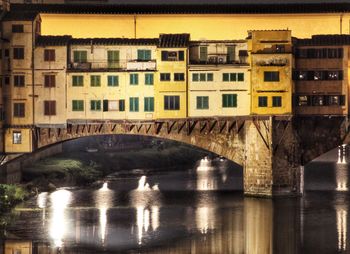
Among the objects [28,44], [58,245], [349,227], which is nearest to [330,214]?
[349,227]

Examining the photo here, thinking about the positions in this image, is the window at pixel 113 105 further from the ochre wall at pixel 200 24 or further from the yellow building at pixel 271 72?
the yellow building at pixel 271 72

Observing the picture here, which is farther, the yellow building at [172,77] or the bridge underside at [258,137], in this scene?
the yellow building at [172,77]

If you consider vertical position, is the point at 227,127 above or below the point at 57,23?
below

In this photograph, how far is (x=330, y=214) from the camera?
229 feet

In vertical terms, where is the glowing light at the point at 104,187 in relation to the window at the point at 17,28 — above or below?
below

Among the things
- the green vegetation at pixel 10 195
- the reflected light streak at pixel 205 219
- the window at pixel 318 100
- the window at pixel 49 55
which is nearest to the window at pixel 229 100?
the window at pixel 318 100

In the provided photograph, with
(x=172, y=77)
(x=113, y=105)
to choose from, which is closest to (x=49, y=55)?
(x=113, y=105)

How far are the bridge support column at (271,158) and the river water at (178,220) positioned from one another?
132 centimetres

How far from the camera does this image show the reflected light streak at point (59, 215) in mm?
61237

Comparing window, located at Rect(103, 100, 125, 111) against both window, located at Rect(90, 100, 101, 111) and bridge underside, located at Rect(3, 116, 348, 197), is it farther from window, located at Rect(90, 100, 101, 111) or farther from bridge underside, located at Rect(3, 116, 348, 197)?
bridge underside, located at Rect(3, 116, 348, 197)

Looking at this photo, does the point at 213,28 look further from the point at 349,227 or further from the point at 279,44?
the point at 349,227

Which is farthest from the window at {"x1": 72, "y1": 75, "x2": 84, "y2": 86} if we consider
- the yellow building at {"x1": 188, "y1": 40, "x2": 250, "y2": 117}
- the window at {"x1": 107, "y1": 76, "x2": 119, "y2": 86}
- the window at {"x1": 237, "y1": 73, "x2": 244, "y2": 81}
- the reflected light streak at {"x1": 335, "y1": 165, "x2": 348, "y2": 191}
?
the reflected light streak at {"x1": 335, "y1": 165, "x2": 348, "y2": 191}

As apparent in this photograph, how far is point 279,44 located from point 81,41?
1508 centimetres

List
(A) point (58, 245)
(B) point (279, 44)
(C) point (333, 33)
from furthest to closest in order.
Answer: (C) point (333, 33)
(B) point (279, 44)
(A) point (58, 245)
